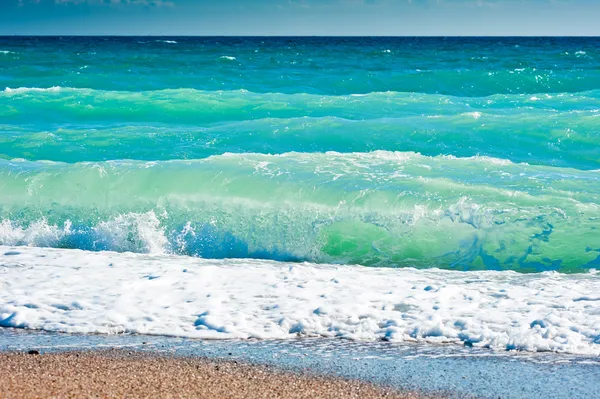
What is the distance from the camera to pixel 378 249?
7789 millimetres

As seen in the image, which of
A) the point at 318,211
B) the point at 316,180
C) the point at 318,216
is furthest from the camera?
the point at 316,180

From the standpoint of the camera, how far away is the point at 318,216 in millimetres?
8453

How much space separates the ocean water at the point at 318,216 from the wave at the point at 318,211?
0.03 m

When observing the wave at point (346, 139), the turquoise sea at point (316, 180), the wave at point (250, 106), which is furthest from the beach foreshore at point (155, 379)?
the wave at point (250, 106)

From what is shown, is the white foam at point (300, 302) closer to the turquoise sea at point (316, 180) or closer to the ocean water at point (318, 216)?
the ocean water at point (318, 216)

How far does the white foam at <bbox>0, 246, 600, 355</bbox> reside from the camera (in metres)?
5.09

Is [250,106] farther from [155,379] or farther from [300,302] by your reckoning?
Result: [155,379]

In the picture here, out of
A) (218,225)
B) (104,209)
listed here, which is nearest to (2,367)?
(218,225)

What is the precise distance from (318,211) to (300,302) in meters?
3.02

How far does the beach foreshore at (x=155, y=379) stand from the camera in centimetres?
398

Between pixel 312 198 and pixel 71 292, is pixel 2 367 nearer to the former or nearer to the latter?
pixel 71 292

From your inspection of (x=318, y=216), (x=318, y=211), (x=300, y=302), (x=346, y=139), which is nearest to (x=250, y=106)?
(x=346, y=139)

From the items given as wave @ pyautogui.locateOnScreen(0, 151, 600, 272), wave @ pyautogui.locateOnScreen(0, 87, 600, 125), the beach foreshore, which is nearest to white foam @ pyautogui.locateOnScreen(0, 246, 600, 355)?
the beach foreshore

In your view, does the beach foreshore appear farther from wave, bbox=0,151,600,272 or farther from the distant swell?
the distant swell
